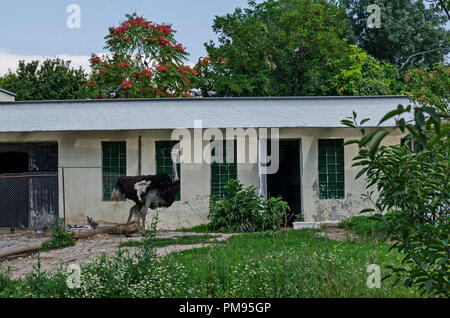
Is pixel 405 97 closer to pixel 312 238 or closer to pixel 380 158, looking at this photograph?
pixel 312 238

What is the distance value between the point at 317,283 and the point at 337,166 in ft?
32.5

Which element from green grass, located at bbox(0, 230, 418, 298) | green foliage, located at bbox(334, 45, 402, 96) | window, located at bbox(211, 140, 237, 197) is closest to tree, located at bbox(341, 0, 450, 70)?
green foliage, located at bbox(334, 45, 402, 96)

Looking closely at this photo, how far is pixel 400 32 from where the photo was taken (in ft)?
101

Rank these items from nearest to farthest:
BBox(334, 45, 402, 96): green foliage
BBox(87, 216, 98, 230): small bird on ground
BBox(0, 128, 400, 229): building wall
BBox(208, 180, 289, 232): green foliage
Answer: BBox(208, 180, 289, 232): green foliage, BBox(87, 216, 98, 230): small bird on ground, BBox(0, 128, 400, 229): building wall, BBox(334, 45, 402, 96): green foliage

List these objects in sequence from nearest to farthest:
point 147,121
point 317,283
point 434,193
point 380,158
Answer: point 380,158 → point 434,193 → point 317,283 → point 147,121

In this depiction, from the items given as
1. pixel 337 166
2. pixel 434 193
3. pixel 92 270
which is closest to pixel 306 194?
pixel 337 166

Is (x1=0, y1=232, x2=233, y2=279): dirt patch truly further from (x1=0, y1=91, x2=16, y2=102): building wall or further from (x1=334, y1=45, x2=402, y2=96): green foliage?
(x1=334, y1=45, x2=402, y2=96): green foliage

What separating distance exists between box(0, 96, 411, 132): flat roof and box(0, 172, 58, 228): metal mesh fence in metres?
1.34

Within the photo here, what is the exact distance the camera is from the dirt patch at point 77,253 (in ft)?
32.8

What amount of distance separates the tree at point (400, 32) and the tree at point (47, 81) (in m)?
14.9

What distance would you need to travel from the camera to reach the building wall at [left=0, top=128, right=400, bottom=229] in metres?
16.1

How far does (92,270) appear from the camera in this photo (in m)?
7.37

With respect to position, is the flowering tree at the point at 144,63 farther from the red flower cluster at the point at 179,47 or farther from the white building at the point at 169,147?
the white building at the point at 169,147

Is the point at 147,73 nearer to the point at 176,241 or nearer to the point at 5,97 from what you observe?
the point at 5,97
